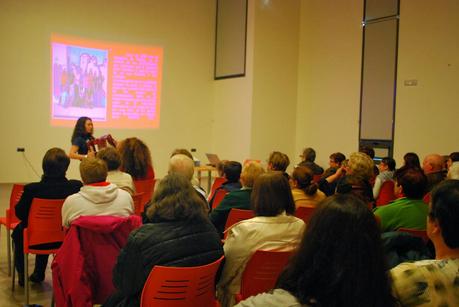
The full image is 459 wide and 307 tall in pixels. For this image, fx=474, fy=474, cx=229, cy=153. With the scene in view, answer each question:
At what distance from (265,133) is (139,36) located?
3.32m

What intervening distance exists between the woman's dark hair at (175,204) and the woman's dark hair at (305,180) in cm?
146

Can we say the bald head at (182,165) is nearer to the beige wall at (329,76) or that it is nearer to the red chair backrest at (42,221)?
the red chair backrest at (42,221)

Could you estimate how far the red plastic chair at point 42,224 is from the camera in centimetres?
324

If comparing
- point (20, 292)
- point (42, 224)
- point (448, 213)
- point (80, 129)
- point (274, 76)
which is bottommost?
point (20, 292)

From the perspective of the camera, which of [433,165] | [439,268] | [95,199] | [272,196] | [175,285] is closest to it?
[439,268]

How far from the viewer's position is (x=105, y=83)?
9.53 m

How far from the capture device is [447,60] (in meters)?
7.45

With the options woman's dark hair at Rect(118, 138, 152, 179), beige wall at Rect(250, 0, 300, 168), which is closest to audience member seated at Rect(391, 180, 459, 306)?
woman's dark hair at Rect(118, 138, 152, 179)

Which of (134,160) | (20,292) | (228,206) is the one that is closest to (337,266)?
(228,206)

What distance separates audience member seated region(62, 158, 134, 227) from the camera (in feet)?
9.43

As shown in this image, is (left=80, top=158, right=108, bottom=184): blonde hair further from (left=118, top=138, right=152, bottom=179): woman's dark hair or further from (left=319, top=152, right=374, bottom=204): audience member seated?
(left=319, top=152, right=374, bottom=204): audience member seated

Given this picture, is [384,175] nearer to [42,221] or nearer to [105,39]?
[42,221]

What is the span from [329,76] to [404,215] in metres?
6.90

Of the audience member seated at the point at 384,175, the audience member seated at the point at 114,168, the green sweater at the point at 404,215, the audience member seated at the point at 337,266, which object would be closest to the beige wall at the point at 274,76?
the audience member seated at the point at 384,175
